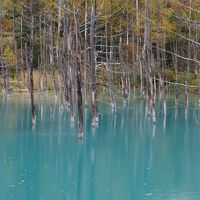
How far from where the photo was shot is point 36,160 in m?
19.1

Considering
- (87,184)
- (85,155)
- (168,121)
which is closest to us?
(87,184)

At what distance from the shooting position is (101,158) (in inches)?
774


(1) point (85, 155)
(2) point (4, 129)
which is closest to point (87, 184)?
(1) point (85, 155)

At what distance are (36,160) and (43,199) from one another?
5.82 meters

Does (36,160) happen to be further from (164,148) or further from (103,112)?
(103,112)

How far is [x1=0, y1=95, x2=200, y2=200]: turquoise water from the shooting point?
14484 millimetres

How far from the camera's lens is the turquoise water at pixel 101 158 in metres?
14.5

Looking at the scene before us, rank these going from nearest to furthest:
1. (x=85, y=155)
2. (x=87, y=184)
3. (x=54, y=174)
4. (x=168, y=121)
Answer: (x=87, y=184), (x=54, y=174), (x=85, y=155), (x=168, y=121)

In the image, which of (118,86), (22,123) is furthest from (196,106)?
(22,123)

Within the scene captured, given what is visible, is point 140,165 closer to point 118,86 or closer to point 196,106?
point 196,106

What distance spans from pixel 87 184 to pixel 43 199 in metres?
2.35

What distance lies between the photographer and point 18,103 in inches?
1586

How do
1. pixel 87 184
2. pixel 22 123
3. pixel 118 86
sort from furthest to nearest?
pixel 118 86
pixel 22 123
pixel 87 184

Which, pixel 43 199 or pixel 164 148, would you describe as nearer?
pixel 43 199
